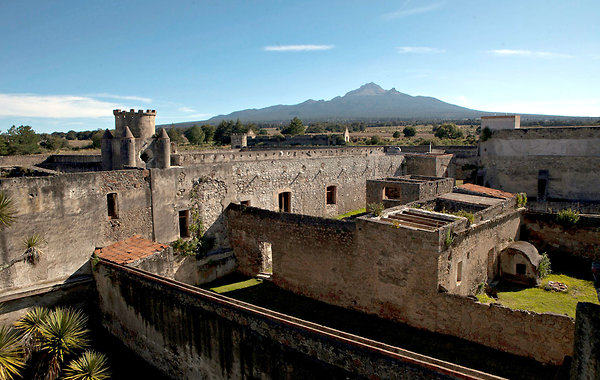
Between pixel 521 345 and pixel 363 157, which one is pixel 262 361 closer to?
pixel 521 345

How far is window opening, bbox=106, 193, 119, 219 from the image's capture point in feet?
43.0

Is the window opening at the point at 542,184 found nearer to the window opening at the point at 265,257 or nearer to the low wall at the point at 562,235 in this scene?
the low wall at the point at 562,235

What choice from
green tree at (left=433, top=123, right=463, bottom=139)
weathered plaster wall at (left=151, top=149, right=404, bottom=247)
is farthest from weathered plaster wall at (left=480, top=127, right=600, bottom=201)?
green tree at (left=433, top=123, right=463, bottom=139)

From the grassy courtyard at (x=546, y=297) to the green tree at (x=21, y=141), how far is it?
4071 cm

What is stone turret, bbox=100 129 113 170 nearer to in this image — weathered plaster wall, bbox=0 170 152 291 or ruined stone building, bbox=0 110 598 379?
ruined stone building, bbox=0 110 598 379

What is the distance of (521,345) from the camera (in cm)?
993

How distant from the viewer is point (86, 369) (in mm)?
9469

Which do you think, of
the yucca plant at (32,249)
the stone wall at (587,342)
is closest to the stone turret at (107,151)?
the yucca plant at (32,249)

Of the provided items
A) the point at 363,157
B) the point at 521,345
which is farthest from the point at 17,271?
the point at 363,157

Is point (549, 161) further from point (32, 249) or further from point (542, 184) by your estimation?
point (32, 249)

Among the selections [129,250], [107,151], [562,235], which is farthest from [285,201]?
[562,235]

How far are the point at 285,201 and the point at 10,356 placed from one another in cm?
1304

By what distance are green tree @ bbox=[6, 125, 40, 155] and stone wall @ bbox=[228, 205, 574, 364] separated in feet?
107

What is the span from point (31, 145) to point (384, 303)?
133ft
